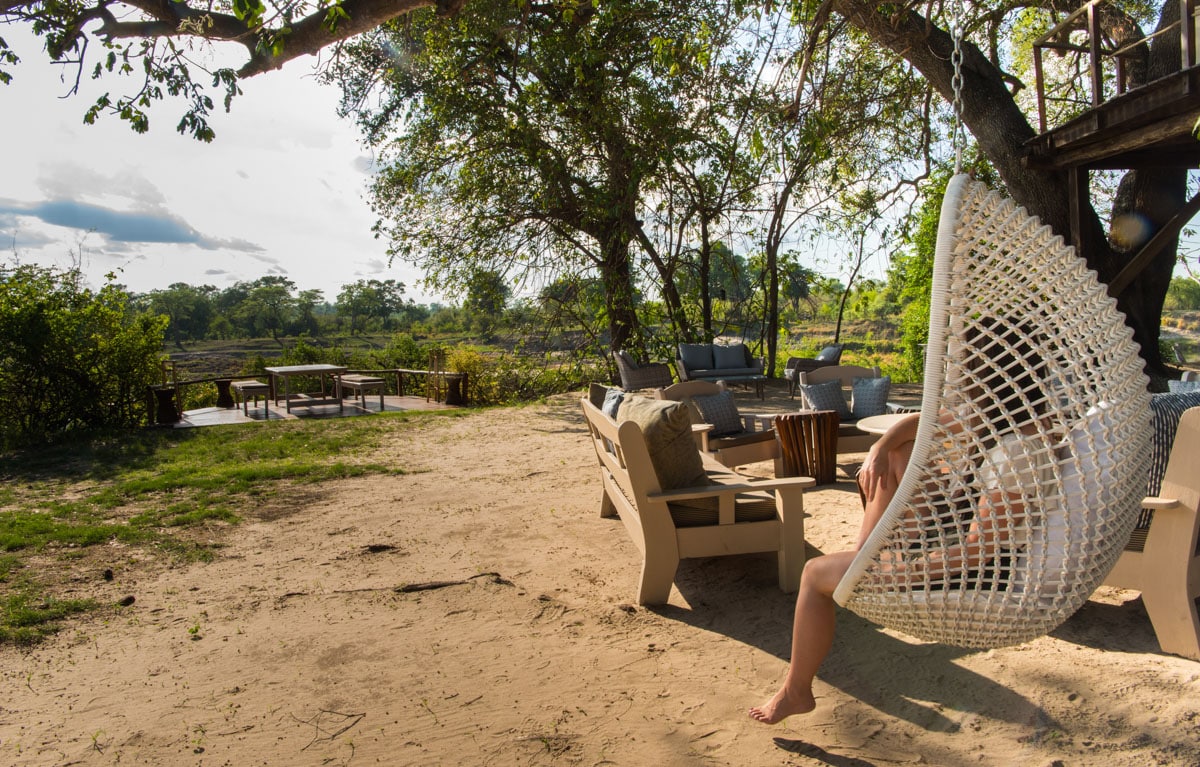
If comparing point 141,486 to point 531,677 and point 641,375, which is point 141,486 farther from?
point 641,375

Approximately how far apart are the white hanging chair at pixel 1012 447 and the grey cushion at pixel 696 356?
1002cm

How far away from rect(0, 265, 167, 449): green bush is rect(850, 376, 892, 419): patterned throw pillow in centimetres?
845

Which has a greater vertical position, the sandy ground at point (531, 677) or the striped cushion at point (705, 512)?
the striped cushion at point (705, 512)

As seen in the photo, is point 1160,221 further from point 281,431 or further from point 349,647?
point 281,431

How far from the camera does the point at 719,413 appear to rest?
566 cm

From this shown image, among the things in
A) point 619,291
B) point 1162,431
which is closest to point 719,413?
point 1162,431

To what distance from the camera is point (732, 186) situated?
13406 millimetres

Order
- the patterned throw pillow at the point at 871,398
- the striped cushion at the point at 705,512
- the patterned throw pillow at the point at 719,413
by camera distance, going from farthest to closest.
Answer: the patterned throw pillow at the point at 871,398, the patterned throw pillow at the point at 719,413, the striped cushion at the point at 705,512

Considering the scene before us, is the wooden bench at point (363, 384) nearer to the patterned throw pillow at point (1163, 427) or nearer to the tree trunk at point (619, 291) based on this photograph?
the tree trunk at point (619, 291)

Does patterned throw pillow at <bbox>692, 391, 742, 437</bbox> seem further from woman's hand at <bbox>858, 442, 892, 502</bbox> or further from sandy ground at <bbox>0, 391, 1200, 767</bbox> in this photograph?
woman's hand at <bbox>858, 442, 892, 502</bbox>

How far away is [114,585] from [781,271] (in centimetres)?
1267

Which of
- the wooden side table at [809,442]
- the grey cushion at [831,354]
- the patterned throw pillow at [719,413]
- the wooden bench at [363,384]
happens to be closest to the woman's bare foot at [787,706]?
the wooden side table at [809,442]

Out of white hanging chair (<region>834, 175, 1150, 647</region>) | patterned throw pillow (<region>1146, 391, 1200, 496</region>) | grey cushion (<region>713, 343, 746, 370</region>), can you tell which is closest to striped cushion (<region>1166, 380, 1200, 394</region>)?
patterned throw pillow (<region>1146, 391, 1200, 496</region>)

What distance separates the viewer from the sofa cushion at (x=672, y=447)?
3252 mm
